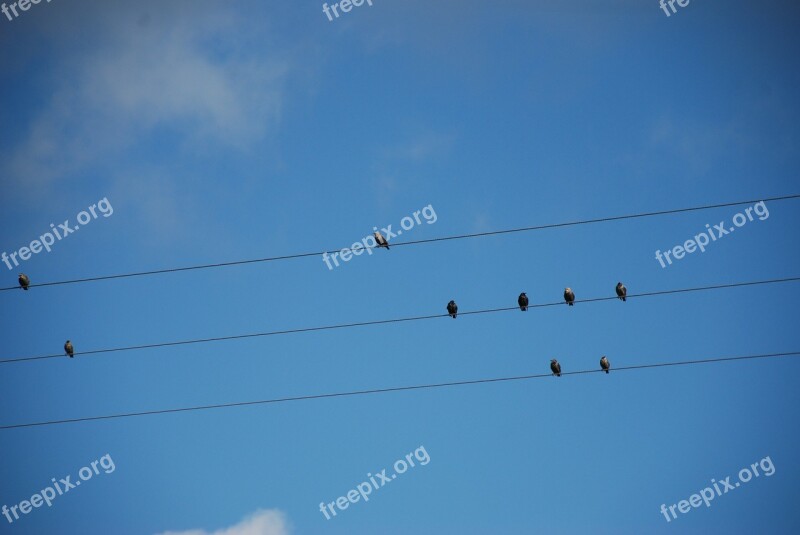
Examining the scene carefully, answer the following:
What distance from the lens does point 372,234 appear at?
81.5 feet

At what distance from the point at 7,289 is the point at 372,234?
7.79m

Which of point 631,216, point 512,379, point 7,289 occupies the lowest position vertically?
point 512,379

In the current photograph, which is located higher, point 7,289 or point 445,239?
point 7,289

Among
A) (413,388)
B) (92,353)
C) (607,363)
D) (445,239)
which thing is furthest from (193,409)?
(607,363)

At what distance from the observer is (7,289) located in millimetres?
22578

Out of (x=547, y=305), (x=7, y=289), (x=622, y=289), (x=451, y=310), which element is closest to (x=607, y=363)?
(x=622, y=289)

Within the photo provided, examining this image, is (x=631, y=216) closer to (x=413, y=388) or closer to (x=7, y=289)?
(x=413, y=388)

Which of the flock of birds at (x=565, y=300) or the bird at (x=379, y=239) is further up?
the bird at (x=379, y=239)

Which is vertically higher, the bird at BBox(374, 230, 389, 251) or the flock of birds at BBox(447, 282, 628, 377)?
the bird at BBox(374, 230, 389, 251)

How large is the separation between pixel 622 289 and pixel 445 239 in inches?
263

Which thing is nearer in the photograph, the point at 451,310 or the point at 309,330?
the point at 309,330

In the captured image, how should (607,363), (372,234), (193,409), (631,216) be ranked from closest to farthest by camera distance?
(631,216) < (193,409) < (372,234) < (607,363)

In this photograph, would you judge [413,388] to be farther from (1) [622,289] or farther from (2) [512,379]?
(1) [622,289]

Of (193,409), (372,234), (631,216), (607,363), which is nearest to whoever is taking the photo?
(631,216)
